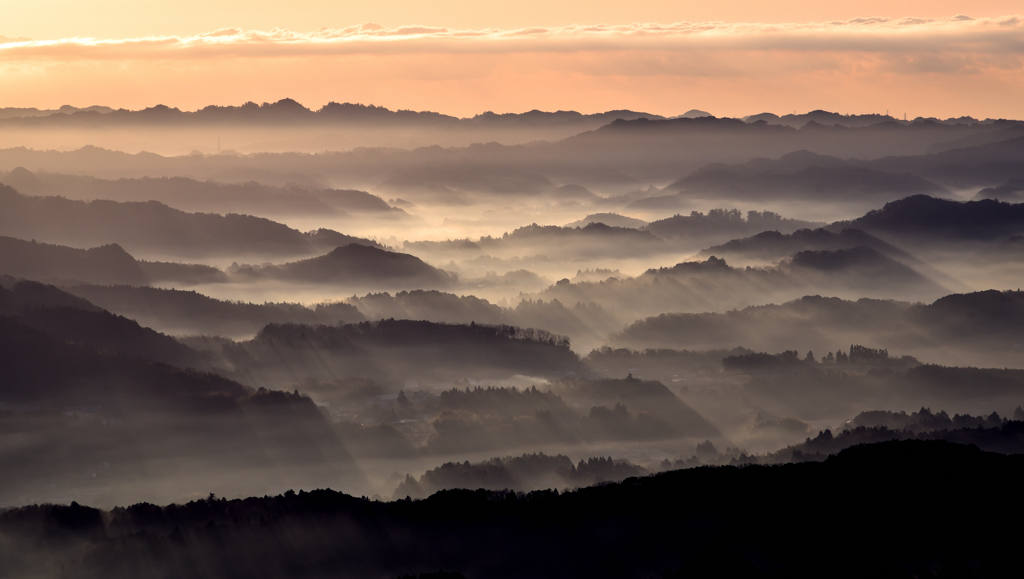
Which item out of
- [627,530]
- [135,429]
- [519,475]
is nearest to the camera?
[627,530]

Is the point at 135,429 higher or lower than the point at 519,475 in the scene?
higher

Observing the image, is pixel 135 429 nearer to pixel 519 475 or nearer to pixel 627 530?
pixel 519 475

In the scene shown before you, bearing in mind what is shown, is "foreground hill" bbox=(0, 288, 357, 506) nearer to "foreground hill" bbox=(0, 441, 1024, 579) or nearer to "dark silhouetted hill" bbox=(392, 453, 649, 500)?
"dark silhouetted hill" bbox=(392, 453, 649, 500)

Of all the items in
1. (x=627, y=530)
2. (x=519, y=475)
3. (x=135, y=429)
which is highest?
(x=135, y=429)

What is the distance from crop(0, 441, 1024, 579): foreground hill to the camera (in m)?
89.2

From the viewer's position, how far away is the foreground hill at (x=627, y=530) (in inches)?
3514

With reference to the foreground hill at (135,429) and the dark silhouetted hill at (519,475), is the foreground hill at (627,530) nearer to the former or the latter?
the dark silhouetted hill at (519,475)

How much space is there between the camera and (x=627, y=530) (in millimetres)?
95250

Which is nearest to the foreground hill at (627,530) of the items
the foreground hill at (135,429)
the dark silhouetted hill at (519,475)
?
the dark silhouetted hill at (519,475)

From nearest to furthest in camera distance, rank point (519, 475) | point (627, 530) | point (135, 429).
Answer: point (627, 530) < point (519, 475) < point (135, 429)

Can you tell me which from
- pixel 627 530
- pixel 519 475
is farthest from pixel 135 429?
pixel 627 530

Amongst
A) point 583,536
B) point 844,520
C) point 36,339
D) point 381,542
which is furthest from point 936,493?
point 36,339

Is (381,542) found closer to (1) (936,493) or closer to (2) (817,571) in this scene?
(2) (817,571)

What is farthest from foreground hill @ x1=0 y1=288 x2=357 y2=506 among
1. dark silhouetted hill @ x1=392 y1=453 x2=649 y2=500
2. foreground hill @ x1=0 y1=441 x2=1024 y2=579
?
foreground hill @ x1=0 y1=441 x2=1024 y2=579
